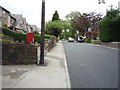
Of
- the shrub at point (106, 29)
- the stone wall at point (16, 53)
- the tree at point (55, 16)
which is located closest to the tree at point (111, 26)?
the shrub at point (106, 29)

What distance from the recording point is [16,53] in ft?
25.1

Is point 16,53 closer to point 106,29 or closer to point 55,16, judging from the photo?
point 106,29

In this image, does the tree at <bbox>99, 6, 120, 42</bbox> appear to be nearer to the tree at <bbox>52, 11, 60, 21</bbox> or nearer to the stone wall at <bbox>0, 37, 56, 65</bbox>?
the stone wall at <bbox>0, 37, 56, 65</bbox>

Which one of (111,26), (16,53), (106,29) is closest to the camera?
(16,53)

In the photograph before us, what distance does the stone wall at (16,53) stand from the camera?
760 cm

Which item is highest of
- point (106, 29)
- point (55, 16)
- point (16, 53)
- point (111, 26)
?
point (55, 16)

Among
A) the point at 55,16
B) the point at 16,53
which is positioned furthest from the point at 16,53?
the point at 55,16

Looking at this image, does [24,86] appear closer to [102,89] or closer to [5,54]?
[102,89]

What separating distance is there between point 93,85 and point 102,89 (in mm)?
390

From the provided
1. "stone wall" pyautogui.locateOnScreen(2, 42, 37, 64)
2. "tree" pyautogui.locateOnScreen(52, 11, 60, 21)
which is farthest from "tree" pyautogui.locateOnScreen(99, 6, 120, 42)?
"tree" pyautogui.locateOnScreen(52, 11, 60, 21)

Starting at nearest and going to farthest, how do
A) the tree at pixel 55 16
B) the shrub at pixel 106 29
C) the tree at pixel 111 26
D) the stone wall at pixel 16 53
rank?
the stone wall at pixel 16 53, the tree at pixel 111 26, the shrub at pixel 106 29, the tree at pixel 55 16

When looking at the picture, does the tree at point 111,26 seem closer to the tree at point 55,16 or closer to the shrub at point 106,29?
the shrub at point 106,29

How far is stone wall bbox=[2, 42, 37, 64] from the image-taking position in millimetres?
7598

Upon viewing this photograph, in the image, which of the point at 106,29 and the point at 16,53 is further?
the point at 106,29
